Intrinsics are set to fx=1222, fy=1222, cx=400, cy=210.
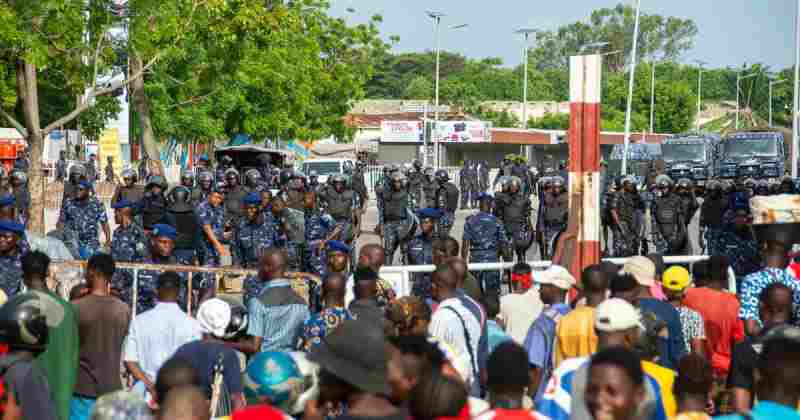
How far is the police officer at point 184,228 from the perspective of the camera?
13.6m

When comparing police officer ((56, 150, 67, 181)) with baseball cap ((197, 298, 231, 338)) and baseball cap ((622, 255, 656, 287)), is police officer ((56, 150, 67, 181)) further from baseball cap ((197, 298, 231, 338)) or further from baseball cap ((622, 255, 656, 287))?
baseball cap ((197, 298, 231, 338))

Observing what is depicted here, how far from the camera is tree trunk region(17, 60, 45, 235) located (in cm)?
1977

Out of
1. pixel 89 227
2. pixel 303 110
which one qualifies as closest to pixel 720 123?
pixel 303 110

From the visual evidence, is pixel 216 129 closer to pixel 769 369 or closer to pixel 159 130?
pixel 159 130

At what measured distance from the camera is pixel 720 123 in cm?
10669

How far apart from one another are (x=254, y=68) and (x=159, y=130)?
5825 millimetres

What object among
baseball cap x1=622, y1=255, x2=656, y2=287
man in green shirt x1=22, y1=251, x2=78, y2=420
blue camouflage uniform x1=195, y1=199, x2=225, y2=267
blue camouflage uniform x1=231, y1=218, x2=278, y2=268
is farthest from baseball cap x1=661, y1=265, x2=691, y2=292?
blue camouflage uniform x1=195, y1=199, x2=225, y2=267

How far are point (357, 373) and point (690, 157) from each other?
40362mm

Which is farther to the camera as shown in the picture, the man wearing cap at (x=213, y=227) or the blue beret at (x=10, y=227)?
the man wearing cap at (x=213, y=227)

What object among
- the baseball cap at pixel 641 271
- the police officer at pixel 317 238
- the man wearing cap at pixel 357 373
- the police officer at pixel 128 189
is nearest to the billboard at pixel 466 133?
the police officer at pixel 128 189

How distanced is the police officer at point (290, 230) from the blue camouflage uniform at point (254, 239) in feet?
0.42

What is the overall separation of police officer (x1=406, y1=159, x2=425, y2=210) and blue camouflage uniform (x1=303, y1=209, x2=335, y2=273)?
14.1ft

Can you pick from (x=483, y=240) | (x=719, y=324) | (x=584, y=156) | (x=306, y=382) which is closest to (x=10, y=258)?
(x=584, y=156)

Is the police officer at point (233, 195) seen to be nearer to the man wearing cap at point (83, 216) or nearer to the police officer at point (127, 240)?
the man wearing cap at point (83, 216)
